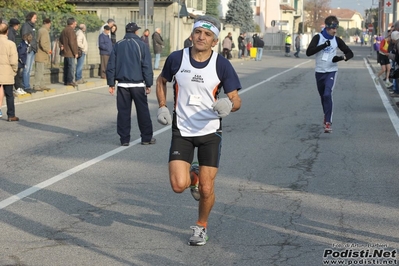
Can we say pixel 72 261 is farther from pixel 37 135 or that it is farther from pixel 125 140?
pixel 37 135

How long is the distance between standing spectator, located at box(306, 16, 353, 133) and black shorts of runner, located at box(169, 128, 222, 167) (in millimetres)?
6729

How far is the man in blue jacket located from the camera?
11.9m

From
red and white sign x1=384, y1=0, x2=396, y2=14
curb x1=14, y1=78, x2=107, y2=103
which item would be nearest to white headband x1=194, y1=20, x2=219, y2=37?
curb x1=14, y1=78, x2=107, y2=103

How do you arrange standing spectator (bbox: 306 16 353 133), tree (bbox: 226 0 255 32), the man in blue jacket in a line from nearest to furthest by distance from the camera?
the man in blue jacket, standing spectator (bbox: 306 16 353 133), tree (bbox: 226 0 255 32)

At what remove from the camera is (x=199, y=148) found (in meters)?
6.56

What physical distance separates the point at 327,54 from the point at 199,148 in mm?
7049

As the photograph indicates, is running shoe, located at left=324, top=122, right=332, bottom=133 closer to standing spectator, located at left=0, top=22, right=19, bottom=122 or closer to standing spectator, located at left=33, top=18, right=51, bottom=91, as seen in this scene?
standing spectator, located at left=0, top=22, right=19, bottom=122

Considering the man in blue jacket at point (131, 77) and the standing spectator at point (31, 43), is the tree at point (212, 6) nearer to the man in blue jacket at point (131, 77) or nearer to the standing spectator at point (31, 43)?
the standing spectator at point (31, 43)

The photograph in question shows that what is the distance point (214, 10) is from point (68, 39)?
57.0 metres

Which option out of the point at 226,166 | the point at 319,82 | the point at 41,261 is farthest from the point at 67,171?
the point at 319,82

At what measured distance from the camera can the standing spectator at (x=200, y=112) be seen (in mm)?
6414

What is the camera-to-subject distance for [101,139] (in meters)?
12.7

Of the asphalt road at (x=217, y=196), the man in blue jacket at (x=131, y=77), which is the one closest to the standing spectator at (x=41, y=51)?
the asphalt road at (x=217, y=196)

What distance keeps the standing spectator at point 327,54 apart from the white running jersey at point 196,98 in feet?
21.9
